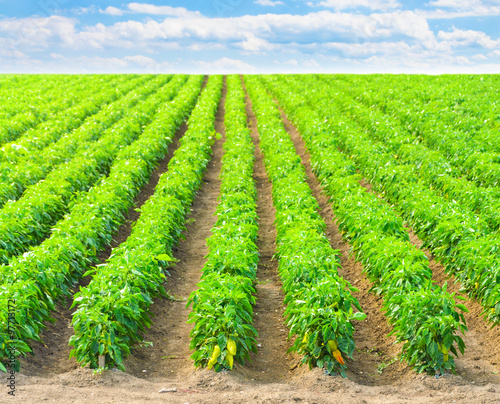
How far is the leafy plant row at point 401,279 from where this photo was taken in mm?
6957

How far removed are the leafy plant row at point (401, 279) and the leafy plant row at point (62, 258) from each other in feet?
15.5

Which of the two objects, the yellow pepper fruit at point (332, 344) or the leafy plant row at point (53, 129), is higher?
the leafy plant row at point (53, 129)

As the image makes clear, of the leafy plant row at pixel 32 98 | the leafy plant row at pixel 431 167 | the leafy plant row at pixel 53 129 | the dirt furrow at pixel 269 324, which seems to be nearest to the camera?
the dirt furrow at pixel 269 324

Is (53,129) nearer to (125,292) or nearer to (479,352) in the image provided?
(125,292)

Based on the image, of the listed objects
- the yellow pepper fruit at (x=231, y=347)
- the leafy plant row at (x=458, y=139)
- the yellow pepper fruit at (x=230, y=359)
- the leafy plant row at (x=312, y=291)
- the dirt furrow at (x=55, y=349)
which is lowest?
the dirt furrow at (x=55, y=349)

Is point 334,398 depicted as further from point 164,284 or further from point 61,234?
point 61,234

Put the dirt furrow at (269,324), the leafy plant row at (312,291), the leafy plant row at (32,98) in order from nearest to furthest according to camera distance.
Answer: the leafy plant row at (312,291) < the dirt furrow at (269,324) < the leafy plant row at (32,98)

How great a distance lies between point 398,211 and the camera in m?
13.4

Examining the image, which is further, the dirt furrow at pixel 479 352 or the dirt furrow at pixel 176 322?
the dirt furrow at pixel 176 322

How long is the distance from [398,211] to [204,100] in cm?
2110

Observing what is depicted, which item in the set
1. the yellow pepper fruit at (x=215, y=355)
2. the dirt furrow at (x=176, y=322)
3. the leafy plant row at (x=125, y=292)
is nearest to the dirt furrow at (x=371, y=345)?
the yellow pepper fruit at (x=215, y=355)

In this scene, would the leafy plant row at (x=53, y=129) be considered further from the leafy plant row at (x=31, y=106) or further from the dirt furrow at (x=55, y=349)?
the dirt furrow at (x=55, y=349)

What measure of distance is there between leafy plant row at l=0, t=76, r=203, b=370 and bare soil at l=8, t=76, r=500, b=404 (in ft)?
1.66

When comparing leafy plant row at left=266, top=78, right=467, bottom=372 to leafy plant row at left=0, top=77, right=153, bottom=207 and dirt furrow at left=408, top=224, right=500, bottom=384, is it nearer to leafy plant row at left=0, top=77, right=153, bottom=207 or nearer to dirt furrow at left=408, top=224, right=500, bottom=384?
dirt furrow at left=408, top=224, right=500, bottom=384
